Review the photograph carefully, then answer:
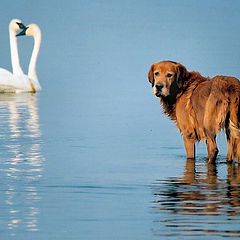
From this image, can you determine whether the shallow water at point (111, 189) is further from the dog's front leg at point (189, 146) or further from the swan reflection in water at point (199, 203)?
the dog's front leg at point (189, 146)

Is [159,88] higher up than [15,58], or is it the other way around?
[159,88]

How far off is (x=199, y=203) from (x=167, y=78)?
3816 millimetres

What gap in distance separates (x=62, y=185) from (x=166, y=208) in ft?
6.49

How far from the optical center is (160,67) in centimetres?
1262

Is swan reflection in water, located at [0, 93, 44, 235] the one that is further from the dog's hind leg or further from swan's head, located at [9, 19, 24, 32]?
swan's head, located at [9, 19, 24, 32]

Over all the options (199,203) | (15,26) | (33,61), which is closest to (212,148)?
(199,203)

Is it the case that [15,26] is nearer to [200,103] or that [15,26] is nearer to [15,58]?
[15,58]

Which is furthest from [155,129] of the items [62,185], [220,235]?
[220,235]

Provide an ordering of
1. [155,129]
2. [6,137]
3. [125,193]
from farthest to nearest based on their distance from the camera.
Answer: [155,129], [6,137], [125,193]

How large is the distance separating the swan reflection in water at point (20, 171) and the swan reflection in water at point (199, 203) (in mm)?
1156

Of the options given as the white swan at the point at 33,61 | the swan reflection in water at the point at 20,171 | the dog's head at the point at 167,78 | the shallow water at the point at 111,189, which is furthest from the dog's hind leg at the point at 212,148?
the white swan at the point at 33,61

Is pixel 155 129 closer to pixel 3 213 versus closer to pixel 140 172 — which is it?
pixel 140 172

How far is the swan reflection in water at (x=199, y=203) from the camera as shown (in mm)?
7718

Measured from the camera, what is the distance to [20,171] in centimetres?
1167
